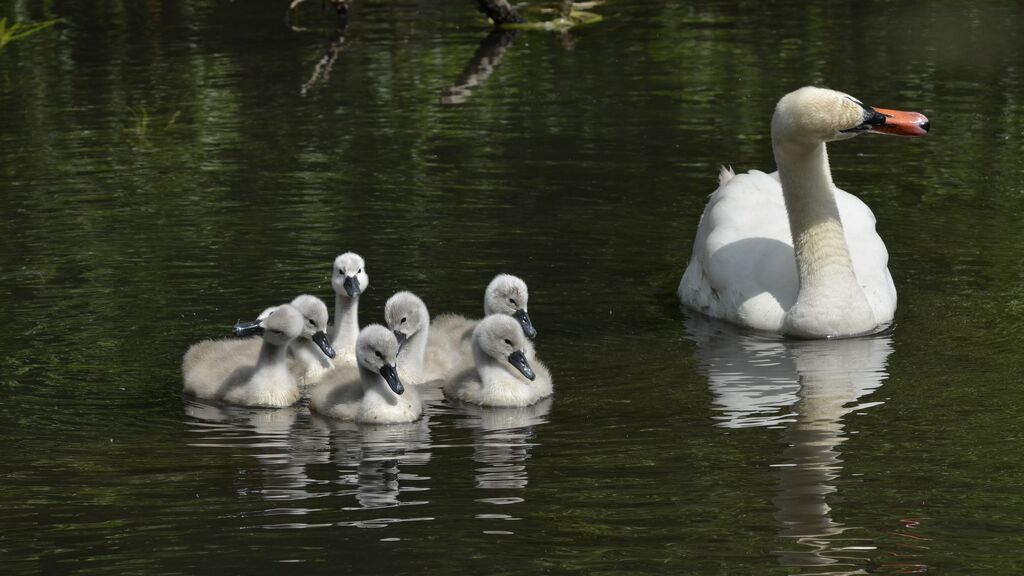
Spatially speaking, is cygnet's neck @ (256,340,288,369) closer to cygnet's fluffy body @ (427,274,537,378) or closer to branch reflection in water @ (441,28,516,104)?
cygnet's fluffy body @ (427,274,537,378)

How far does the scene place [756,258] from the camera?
11.6 metres

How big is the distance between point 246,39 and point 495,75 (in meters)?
4.25

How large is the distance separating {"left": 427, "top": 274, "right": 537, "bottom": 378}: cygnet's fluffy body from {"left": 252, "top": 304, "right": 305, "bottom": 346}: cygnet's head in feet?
3.17

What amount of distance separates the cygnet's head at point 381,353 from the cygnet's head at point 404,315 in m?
0.70

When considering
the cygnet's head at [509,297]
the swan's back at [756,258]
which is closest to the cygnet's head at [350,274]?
the cygnet's head at [509,297]

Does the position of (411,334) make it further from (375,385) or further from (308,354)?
(375,385)

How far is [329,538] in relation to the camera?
24.3 ft

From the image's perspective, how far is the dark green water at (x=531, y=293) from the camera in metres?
7.50

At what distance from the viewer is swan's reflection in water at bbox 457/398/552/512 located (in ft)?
26.5

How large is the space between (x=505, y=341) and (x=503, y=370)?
178mm

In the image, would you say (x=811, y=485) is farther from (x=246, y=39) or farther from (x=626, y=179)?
(x=246, y=39)

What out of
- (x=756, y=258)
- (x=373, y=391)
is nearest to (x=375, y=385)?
(x=373, y=391)

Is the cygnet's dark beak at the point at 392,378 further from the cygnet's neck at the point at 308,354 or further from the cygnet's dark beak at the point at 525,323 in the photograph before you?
the cygnet's neck at the point at 308,354

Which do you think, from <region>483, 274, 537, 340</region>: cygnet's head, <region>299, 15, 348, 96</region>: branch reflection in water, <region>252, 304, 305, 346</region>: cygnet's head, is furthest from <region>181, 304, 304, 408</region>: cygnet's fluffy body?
<region>299, 15, 348, 96</region>: branch reflection in water
